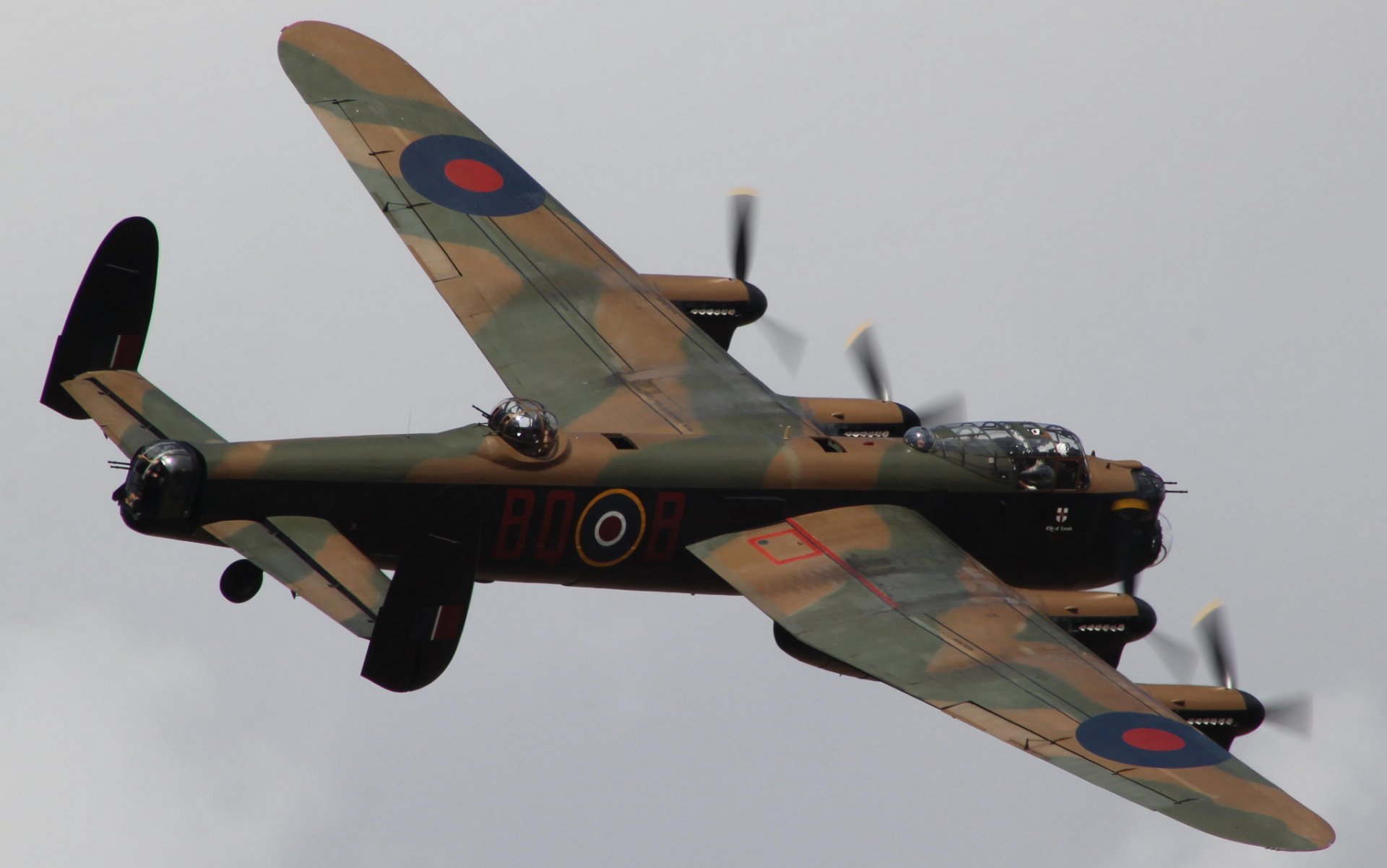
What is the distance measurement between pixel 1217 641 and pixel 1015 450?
4615mm

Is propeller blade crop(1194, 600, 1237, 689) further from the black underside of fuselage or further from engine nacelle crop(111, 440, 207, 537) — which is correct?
engine nacelle crop(111, 440, 207, 537)

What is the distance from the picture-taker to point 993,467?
133ft

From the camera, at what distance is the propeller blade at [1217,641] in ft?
126

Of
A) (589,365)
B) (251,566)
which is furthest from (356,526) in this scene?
(589,365)

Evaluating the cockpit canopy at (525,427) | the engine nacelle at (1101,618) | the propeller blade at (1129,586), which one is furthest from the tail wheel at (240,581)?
the propeller blade at (1129,586)

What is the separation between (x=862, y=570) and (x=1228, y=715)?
19.5 feet

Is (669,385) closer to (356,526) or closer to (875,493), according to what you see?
(875,493)

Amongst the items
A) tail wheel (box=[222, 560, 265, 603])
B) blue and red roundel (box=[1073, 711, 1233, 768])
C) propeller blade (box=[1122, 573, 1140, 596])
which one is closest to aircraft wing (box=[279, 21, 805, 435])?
propeller blade (box=[1122, 573, 1140, 596])

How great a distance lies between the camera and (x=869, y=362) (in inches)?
1710

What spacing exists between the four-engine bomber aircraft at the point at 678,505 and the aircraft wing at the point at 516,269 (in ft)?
0.23

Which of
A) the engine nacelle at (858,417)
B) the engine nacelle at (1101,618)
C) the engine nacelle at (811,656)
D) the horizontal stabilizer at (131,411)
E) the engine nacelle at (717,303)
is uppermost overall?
the engine nacelle at (717,303)

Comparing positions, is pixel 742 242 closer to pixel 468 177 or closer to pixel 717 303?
pixel 717 303

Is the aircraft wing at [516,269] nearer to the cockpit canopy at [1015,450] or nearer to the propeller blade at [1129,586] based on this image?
the cockpit canopy at [1015,450]

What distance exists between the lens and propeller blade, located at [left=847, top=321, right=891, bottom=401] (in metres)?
43.4
